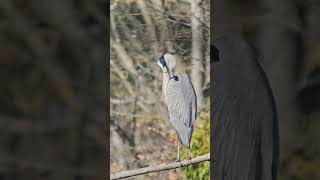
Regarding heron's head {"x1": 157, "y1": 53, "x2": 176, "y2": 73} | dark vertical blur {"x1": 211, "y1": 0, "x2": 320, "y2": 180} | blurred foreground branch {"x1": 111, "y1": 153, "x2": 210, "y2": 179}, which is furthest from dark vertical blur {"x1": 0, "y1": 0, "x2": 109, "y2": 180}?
dark vertical blur {"x1": 211, "y1": 0, "x2": 320, "y2": 180}

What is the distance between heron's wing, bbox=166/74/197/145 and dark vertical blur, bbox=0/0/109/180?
11.4 inches

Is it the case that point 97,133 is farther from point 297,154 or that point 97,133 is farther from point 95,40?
point 297,154

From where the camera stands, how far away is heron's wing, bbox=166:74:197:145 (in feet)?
7.48

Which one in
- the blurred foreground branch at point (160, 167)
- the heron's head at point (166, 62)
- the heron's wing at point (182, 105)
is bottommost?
the blurred foreground branch at point (160, 167)

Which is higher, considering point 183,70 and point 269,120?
point 183,70

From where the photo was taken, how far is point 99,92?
6.73 ft

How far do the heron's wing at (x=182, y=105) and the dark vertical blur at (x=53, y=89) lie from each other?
29 centimetres

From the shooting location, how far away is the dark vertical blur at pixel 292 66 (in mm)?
2699

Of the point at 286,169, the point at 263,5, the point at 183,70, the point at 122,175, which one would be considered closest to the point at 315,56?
the point at 263,5

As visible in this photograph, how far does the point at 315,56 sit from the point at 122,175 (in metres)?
1.06

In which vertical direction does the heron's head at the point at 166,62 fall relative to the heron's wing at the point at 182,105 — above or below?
above

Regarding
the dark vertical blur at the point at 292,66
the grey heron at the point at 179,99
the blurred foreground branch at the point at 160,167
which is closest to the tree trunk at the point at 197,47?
the grey heron at the point at 179,99

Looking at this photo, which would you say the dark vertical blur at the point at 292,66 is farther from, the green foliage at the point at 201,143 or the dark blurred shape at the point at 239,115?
the green foliage at the point at 201,143

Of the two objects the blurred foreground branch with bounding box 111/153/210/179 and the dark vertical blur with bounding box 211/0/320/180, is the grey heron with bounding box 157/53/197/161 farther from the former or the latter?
the dark vertical blur with bounding box 211/0/320/180
